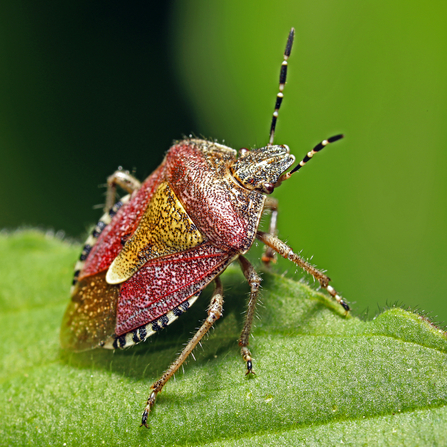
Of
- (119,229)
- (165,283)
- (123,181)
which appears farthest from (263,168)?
(123,181)

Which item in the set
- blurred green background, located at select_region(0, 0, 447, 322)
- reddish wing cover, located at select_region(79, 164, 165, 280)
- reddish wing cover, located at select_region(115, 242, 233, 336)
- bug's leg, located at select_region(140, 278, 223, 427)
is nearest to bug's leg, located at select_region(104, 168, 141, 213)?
blurred green background, located at select_region(0, 0, 447, 322)

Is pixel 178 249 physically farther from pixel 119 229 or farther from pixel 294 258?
pixel 294 258

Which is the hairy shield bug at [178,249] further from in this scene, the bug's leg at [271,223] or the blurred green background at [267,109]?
the blurred green background at [267,109]

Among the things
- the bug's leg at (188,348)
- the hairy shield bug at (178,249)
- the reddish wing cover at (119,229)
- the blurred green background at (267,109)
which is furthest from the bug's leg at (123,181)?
the bug's leg at (188,348)

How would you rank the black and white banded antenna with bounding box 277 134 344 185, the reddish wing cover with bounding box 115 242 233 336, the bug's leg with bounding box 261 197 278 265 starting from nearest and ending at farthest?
the black and white banded antenna with bounding box 277 134 344 185
the reddish wing cover with bounding box 115 242 233 336
the bug's leg with bounding box 261 197 278 265

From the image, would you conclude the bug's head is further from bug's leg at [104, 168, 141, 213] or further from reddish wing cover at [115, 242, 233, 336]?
bug's leg at [104, 168, 141, 213]

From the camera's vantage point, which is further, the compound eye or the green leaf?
the compound eye
